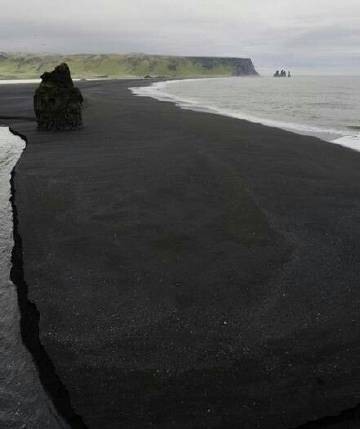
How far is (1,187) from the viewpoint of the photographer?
1204 cm

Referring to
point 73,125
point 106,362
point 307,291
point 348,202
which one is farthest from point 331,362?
point 73,125

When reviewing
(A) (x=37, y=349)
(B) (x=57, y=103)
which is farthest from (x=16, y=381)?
(B) (x=57, y=103)

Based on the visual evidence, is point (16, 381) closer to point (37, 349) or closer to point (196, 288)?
point (37, 349)

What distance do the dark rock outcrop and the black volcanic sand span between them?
8864 millimetres

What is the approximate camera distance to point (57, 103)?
71.5ft

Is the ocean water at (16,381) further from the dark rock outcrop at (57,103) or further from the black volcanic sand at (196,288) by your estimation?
the dark rock outcrop at (57,103)

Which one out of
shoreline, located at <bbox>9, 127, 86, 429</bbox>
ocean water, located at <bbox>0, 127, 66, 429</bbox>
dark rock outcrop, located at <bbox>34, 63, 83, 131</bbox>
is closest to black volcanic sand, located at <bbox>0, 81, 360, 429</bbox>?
shoreline, located at <bbox>9, 127, 86, 429</bbox>

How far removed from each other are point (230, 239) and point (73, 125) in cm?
1612

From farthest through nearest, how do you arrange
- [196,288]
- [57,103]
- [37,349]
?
[57,103], [196,288], [37,349]

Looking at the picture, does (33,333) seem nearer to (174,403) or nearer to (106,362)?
(106,362)

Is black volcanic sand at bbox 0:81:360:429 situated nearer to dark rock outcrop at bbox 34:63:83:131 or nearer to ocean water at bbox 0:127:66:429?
ocean water at bbox 0:127:66:429

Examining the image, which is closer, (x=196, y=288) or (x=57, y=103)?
(x=196, y=288)

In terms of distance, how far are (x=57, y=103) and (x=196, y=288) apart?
18.0 m

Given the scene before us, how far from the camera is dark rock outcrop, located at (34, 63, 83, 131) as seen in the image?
70.8 ft
